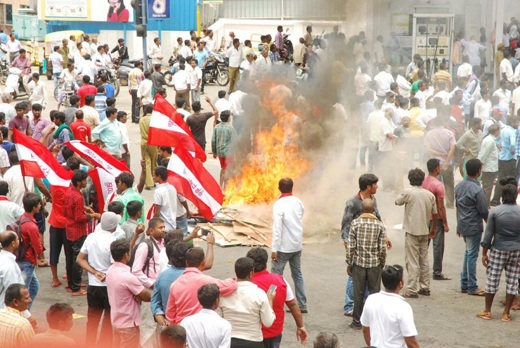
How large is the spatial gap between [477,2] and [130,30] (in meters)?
16.1

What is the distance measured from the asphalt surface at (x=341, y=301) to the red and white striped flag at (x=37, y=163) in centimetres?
140

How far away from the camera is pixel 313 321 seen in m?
8.28

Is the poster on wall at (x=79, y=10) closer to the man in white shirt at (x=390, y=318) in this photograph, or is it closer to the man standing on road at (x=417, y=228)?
the man standing on road at (x=417, y=228)

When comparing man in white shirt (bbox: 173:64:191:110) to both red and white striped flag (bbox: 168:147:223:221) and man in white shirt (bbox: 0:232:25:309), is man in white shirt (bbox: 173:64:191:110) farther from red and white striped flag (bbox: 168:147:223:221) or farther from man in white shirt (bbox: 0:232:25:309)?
man in white shirt (bbox: 0:232:25:309)

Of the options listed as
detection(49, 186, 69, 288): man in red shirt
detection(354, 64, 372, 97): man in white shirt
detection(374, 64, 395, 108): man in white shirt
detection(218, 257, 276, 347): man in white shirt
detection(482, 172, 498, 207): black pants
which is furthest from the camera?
detection(374, 64, 395, 108): man in white shirt

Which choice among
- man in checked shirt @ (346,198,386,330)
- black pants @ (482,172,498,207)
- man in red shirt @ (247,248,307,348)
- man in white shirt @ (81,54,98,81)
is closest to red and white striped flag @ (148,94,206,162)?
man in checked shirt @ (346,198,386,330)

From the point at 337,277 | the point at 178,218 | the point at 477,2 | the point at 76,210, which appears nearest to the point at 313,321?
the point at 337,277

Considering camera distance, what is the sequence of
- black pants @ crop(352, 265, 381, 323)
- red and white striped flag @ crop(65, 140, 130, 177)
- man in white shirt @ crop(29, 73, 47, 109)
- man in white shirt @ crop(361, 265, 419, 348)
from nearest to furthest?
man in white shirt @ crop(361, 265, 419, 348), black pants @ crop(352, 265, 381, 323), red and white striped flag @ crop(65, 140, 130, 177), man in white shirt @ crop(29, 73, 47, 109)

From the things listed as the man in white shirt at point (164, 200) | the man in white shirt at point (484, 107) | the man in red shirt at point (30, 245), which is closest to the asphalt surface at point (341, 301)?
the man in red shirt at point (30, 245)

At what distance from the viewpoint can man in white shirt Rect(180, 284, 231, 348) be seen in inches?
207

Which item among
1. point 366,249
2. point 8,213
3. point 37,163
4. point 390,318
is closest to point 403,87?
point 37,163

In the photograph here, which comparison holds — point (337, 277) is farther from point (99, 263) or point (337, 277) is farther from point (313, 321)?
point (99, 263)

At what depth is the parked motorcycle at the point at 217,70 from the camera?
25.9 m

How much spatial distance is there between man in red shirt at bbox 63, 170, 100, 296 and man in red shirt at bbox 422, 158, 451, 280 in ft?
13.7
